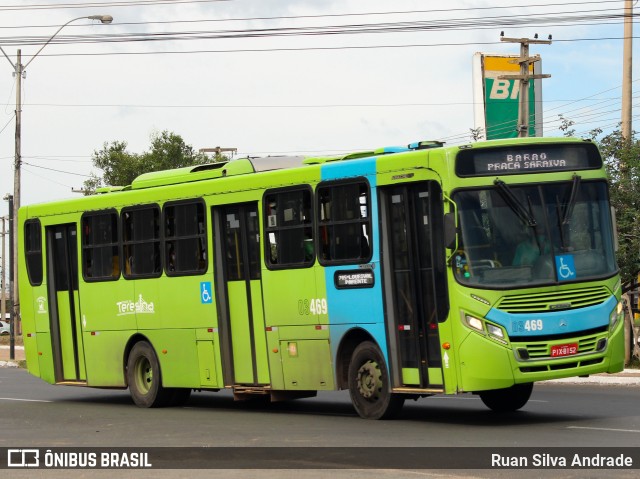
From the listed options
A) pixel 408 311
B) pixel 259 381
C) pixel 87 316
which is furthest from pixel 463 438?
→ pixel 87 316

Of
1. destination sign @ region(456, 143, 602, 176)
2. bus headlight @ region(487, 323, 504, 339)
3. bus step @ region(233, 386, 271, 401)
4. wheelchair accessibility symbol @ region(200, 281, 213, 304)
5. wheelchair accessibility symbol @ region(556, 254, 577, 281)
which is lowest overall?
bus step @ region(233, 386, 271, 401)

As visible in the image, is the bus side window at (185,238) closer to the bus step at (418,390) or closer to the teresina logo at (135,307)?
the teresina logo at (135,307)

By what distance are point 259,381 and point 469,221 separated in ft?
16.5

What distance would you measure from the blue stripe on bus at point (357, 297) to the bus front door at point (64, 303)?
22.3 feet

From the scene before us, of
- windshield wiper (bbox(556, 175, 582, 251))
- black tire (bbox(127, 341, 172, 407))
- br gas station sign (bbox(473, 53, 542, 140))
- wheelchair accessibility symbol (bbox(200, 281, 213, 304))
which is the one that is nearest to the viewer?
windshield wiper (bbox(556, 175, 582, 251))

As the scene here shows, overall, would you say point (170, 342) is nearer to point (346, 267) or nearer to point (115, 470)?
point (346, 267)

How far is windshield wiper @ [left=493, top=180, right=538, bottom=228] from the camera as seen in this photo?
51.1 ft

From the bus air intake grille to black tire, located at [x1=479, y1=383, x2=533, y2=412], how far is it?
7.49ft

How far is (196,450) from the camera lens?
1396 centimetres

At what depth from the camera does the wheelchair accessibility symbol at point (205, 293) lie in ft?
65.3

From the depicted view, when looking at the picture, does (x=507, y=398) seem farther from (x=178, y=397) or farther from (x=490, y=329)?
(x=178, y=397)

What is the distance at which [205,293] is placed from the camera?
2002 cm

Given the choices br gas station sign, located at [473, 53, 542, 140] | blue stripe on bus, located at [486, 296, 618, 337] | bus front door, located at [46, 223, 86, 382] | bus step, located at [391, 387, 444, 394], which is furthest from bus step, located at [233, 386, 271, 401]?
br gas station sign, located at [473, 53, 542, 140]

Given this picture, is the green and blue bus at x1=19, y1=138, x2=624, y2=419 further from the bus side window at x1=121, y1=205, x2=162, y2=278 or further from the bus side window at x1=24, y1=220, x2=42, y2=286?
the bus side window at x1=24, y1=220, x2=42, y2=286
